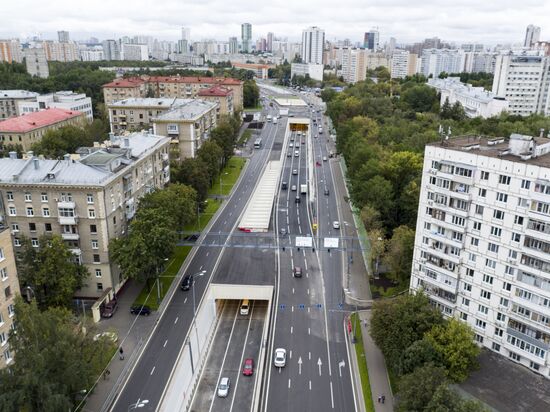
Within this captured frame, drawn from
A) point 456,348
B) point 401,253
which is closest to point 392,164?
point 401,253

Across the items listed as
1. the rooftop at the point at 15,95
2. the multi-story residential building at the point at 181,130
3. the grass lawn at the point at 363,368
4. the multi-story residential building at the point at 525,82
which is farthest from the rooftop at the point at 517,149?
the rooftop at the point at 15,95

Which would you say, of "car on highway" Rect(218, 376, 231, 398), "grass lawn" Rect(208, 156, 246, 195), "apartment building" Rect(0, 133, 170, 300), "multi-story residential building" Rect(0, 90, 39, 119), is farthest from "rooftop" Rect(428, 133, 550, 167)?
"multi-story residential building" Rect(0, 90, 39, 119)

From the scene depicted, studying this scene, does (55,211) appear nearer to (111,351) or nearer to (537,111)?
(111,351)

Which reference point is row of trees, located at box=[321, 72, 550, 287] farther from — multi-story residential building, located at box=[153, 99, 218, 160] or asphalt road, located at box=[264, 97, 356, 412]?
multi-story residential building, located at box=[153, 99, 218, 160]

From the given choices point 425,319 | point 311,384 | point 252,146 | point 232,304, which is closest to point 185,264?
point 232,304

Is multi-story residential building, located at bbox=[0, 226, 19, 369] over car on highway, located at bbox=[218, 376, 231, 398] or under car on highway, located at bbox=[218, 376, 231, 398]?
over

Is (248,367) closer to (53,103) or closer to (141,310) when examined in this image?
(141,310)
